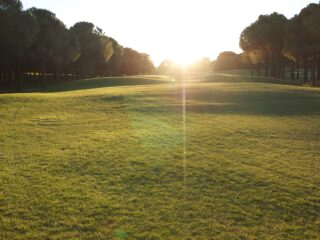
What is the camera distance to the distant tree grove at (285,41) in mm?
69919

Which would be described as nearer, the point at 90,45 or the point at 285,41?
the point at 285,41

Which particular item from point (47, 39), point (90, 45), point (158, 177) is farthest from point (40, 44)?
point (158, 177)

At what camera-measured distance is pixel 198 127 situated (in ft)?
86.3

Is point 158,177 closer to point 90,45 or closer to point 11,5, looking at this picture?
point 11,5

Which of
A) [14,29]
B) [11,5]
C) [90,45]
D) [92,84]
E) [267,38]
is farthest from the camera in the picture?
[90,45]

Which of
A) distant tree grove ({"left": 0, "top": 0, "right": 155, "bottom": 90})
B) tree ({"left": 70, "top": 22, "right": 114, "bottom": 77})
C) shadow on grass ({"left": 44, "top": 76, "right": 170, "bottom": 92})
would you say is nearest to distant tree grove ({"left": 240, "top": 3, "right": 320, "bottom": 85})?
shadow on grass ({"left": 44, "top": 76, "right": 170, "bottom": 92})

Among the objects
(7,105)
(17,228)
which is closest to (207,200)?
(17,228)

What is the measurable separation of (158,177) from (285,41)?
7081cm

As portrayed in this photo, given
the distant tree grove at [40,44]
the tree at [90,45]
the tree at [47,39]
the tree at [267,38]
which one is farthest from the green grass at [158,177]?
the tree at [90,45]

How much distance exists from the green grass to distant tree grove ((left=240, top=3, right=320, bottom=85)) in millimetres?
44370

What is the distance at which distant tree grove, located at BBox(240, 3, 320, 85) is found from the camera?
69919mm

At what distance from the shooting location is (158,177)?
50.2ft

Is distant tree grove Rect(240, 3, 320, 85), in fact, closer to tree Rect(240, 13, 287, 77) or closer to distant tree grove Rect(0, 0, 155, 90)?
tree Rect(240, 13, 287, 77)

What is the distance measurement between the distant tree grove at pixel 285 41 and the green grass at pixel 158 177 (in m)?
44.4
